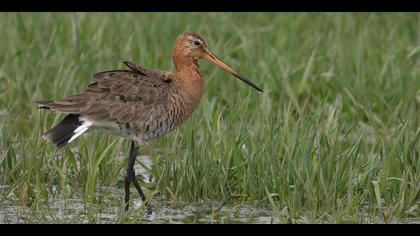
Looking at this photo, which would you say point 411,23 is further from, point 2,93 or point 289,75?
point 2,93

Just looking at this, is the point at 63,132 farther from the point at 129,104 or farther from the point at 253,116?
the point at 253,116

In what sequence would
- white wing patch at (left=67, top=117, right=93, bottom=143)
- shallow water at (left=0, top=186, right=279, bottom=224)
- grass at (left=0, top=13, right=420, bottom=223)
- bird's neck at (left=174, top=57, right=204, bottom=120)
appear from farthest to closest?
bird's neck at (left=174, top=57, right=204, bottom=120), white wing patch at (left=67, top=117, right=93, bottom=143), grass at (left=0, top=13, right=420, bottom=223), shallow water at (left=0, top=186, right=279, bottom=224)

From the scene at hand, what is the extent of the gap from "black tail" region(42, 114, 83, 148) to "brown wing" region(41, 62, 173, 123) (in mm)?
104

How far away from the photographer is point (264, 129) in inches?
304

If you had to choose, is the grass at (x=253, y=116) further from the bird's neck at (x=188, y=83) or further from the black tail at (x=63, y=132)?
the black tail at (x=63, y=132)

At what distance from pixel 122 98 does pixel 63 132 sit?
579 millimetres

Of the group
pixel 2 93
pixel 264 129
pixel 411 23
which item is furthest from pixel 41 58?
pixel 411 23

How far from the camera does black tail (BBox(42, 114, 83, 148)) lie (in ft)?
23.2

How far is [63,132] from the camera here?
23.4 feet

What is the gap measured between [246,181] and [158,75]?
1.15 metres

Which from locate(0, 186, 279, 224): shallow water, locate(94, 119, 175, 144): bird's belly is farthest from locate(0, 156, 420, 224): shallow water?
locate(94, 119, 175, 144): bird's belly

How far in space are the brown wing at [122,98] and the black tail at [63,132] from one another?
0.34 ft

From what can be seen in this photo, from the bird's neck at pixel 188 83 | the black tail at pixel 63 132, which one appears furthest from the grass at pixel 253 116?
the black tail at pixel 63 132

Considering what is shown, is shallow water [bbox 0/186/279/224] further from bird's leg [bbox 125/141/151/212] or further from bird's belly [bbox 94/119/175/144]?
bird's belly [bbox 94/119/175/144]
